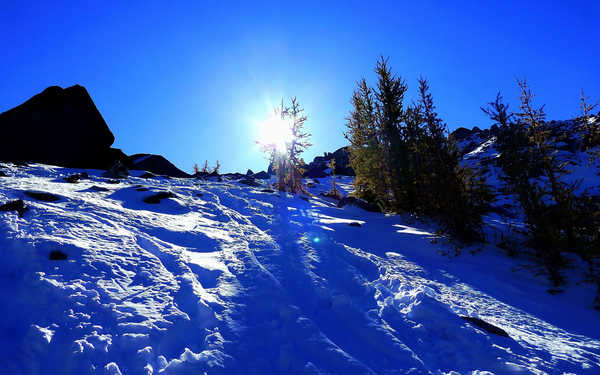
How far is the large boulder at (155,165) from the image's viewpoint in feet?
77.1

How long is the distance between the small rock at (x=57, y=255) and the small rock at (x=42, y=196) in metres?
3.23

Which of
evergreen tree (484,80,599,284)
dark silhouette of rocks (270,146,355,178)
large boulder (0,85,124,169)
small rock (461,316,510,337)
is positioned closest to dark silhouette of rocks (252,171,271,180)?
dark silhouette of rocks (270,146,355,178)

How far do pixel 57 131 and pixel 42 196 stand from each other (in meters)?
17.7

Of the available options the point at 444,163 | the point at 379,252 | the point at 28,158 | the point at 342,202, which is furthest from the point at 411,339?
the point at 28,158

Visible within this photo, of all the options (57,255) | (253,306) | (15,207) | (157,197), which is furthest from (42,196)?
(253,306)

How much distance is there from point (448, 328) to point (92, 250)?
4.31 m

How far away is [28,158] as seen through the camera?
1736 cm

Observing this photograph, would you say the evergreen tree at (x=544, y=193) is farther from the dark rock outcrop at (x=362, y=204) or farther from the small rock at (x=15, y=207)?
the small rock at (x=15, y=207)

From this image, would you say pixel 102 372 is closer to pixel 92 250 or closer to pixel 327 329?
pixel 327 329

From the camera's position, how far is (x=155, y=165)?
78.3 feet

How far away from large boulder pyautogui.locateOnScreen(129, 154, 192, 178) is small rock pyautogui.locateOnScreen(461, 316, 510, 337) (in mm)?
24639

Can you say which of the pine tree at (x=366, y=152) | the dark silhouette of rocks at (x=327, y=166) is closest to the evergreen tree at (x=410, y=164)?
the pine tree at (x=366, y=152)

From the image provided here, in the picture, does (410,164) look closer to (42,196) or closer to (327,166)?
(42,196)

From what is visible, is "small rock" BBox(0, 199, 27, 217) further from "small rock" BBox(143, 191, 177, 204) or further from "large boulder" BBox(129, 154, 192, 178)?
"large boulder" BBox(129, 154, 192, 178)
